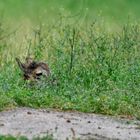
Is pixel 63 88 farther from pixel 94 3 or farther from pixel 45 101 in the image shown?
pixel 94 3

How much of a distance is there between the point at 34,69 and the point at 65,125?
281 cm

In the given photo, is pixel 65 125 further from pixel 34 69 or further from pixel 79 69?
pixel 79 69

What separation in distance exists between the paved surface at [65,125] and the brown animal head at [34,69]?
61.9 inches

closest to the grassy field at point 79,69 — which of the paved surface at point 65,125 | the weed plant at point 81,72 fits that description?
the weed plant at point 81,72

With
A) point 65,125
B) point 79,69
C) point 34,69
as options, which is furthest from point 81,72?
point 65,125

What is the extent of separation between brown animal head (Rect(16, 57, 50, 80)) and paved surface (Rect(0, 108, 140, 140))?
5.16 ft

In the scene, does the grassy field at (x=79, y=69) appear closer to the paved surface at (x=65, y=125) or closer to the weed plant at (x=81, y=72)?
the weed plant at (x=81, y=72)

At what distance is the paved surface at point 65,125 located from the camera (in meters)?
12.1

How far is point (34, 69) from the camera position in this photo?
15312mm

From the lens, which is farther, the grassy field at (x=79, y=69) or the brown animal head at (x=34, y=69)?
the brown animal head at (x=34, y=69)

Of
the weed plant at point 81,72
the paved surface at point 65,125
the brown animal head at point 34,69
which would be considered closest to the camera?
the paved surface at point 65,125

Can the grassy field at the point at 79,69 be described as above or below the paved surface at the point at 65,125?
above

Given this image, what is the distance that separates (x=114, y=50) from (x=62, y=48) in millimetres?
916

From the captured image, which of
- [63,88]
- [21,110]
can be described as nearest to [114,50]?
[63,88]
